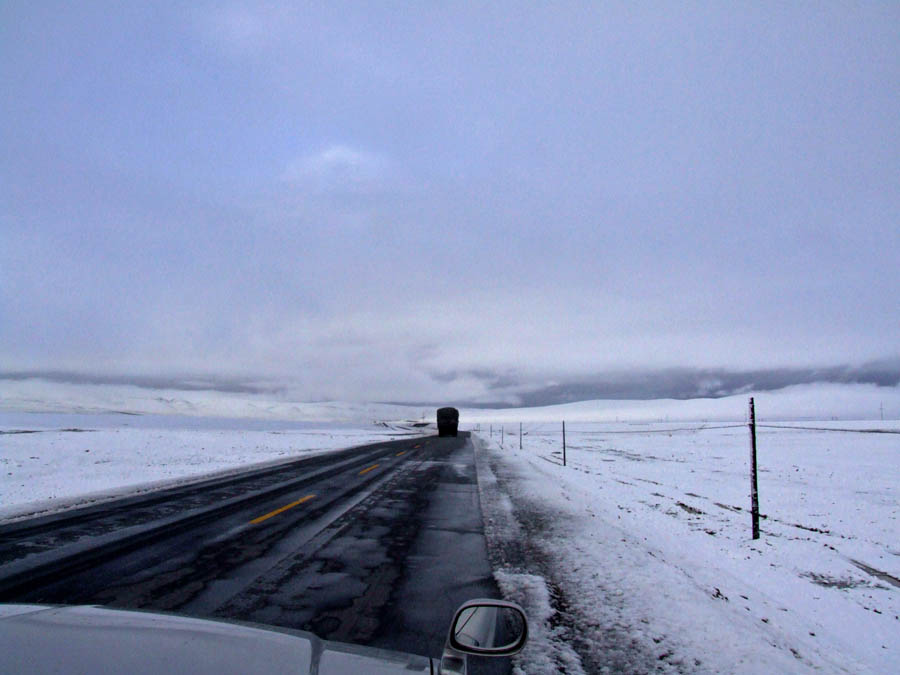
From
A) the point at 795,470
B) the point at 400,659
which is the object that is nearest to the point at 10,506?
the point at 400,659

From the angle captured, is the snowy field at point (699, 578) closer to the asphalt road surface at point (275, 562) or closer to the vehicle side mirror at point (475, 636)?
the asphalt road surface at point (275, 562)

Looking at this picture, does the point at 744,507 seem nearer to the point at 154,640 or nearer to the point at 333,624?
the point at 333,624

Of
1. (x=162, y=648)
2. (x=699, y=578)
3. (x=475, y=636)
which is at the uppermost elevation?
(x=162, y=648)

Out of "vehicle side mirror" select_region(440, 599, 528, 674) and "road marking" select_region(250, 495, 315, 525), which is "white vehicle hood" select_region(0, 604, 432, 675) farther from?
"road marking" select_region(250, 495, 315, 525)

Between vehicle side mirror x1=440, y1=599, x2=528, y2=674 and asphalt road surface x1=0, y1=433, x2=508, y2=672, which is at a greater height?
vehicle side mirror x1=440, y1=599, x2=528, y2=674

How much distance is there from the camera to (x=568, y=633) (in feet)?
14.8

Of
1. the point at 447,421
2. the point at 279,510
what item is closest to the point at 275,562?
the point at 279,510

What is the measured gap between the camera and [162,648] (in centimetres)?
210

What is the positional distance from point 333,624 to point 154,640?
2.71 m

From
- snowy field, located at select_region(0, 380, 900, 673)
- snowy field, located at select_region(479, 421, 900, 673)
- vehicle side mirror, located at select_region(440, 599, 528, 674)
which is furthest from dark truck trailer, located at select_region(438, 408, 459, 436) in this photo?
vehicle side mirror, located at select_region(440, 599, 528, 674)

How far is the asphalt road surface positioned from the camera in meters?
4.86

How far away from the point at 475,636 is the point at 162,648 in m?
1.47

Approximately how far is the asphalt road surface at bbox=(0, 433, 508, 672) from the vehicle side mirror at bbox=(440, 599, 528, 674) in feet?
4.71

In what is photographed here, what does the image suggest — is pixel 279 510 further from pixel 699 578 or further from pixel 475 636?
pixel 475 636
